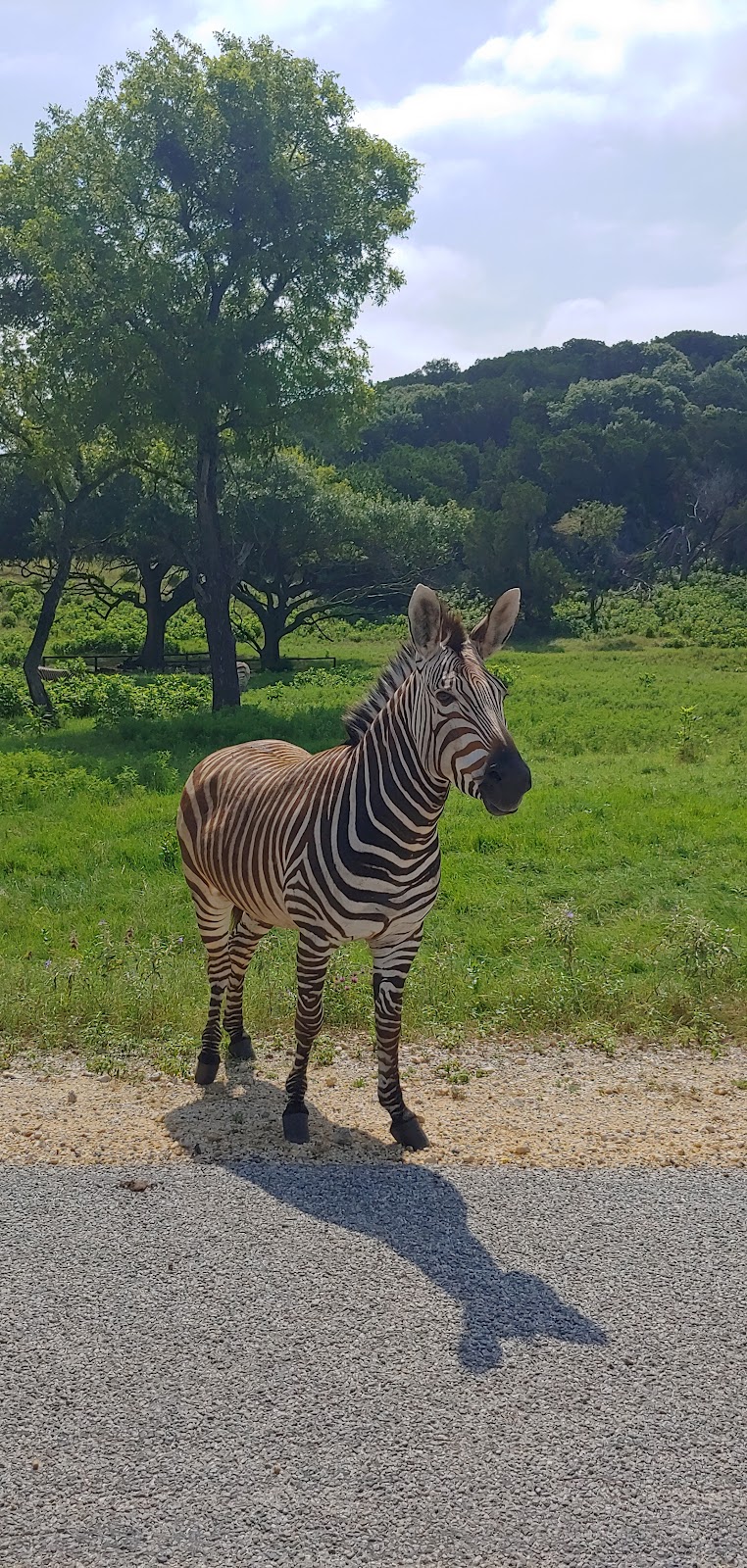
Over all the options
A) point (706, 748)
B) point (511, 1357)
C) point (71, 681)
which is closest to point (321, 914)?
point (511, 1357)

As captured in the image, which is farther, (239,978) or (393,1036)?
(239,978)

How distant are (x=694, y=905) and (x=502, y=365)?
101 meters

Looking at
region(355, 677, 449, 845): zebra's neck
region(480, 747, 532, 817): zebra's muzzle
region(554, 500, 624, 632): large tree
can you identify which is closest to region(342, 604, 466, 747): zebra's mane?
region(355, 677, 449, 845): zebra's neck

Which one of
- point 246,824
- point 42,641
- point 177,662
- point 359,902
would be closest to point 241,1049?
point 246,824

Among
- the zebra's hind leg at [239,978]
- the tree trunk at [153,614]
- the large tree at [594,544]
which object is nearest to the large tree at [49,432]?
the tree trunk at [153,614]

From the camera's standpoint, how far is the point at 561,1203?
478 centimetres

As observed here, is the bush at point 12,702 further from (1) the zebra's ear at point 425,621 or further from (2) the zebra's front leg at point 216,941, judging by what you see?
(1) the zebra's ear at point 425,621

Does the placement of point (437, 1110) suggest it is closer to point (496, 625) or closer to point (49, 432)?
point (496, 625)

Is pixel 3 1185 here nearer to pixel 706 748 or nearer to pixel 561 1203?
pixel 561 1203

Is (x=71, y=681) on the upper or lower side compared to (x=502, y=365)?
lower

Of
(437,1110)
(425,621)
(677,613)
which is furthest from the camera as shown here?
(677,613)

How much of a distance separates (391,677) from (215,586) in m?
19.7

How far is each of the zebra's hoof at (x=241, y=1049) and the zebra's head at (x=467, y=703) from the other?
2.69 m

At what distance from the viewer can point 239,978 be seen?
6.67m
